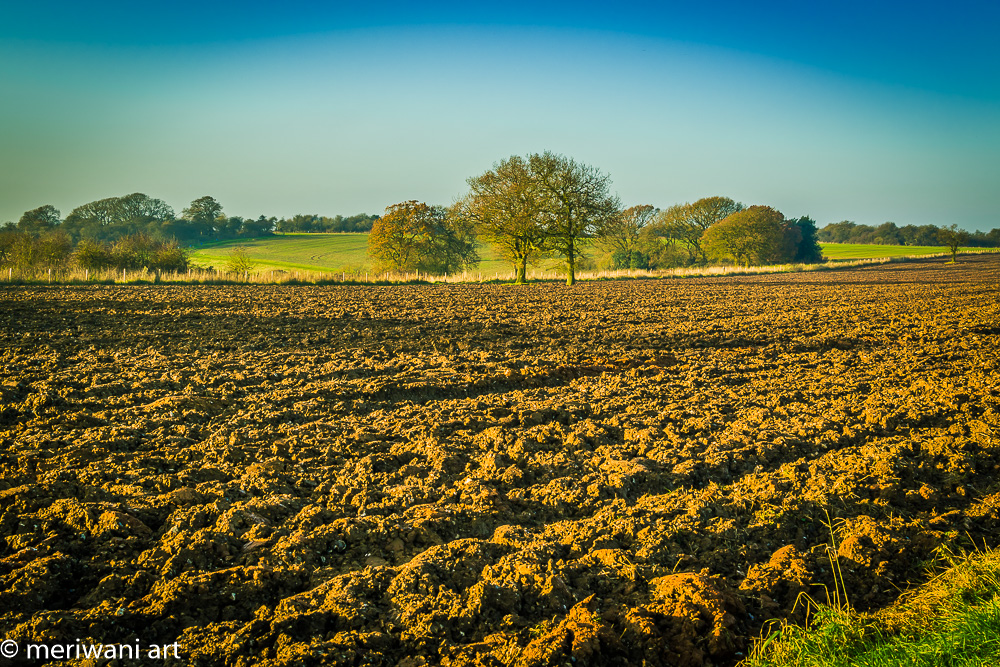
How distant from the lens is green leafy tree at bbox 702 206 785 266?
66938mm

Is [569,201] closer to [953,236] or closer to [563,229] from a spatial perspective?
[563,229]

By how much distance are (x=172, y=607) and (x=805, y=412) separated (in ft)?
23.8

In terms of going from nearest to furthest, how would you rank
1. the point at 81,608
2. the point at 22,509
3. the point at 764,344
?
the point at 81,608, the point at 22,509, the point at 764,344

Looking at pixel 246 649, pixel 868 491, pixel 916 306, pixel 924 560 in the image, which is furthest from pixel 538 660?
pixel 916 306

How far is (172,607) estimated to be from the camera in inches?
128

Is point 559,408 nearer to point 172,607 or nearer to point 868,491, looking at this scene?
point 868,491

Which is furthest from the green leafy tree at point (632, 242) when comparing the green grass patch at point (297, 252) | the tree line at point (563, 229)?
the green grass patch at point (297, 252)

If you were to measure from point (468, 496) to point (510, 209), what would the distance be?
1396 inches

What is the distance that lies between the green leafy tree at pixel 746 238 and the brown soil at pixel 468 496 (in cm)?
6156

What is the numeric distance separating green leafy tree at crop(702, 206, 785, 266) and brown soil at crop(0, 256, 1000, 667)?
6156cm

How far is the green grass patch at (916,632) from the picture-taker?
2.63m

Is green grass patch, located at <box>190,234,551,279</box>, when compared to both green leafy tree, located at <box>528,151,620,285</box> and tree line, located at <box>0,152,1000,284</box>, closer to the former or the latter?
tree line, located at <box>0,152,1000,284</box>

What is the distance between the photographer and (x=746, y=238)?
66.6 meters

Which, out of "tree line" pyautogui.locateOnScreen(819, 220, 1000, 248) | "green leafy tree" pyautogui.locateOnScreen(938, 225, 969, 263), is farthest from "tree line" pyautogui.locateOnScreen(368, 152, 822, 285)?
"tree line" pyautogui.locateOnScreen(819, 220, 1000, 248)
